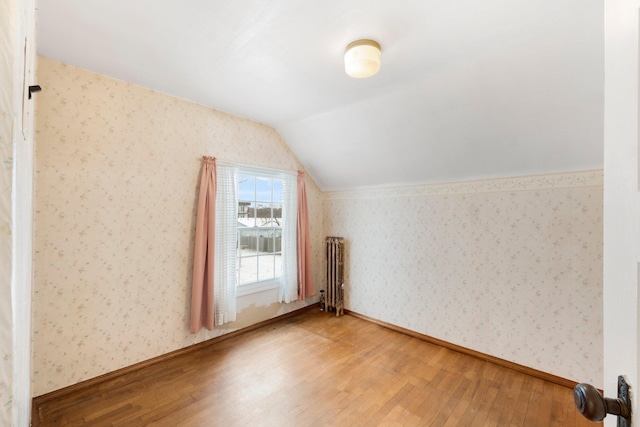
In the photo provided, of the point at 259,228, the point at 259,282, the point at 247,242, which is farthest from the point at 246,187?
the point at 259,282

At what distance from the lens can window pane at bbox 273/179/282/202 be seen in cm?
368

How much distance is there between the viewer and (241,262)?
3.36 meters

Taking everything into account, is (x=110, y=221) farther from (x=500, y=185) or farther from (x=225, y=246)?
(x=500, y=185)

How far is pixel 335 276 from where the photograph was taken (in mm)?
3854

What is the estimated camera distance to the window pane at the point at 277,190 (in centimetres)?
368

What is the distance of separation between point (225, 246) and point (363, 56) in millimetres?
2297

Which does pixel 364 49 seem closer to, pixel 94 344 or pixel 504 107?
pixel 504 107

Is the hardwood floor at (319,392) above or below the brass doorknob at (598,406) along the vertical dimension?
below

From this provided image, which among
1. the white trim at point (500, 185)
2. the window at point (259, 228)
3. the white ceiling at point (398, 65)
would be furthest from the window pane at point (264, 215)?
the white trim at point (500, 185)

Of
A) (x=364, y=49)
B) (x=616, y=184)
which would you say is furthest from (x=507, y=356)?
(x=364, y=49)

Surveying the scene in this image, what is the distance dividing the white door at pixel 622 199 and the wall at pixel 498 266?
222 centimetres

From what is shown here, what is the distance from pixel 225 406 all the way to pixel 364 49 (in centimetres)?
270

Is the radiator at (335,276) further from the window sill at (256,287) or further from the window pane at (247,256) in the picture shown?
the window pane at (247,256)

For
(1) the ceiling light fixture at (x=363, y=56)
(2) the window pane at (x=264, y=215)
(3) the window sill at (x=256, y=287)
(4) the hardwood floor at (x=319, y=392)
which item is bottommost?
(4) the hardwood floor at (x=319, y=392)
